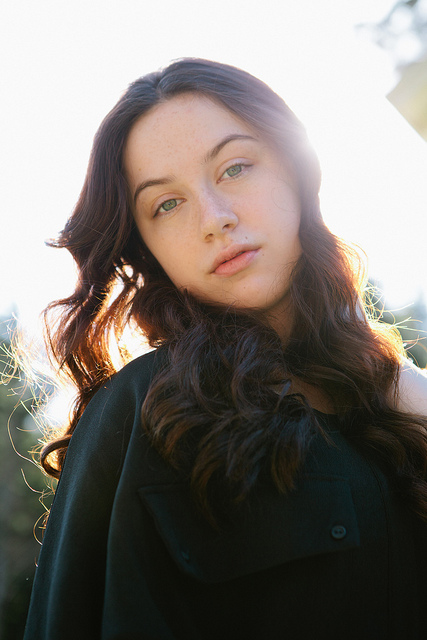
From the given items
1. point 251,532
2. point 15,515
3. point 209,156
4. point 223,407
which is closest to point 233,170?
point 209,156

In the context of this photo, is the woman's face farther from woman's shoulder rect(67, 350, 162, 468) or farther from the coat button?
the coat button

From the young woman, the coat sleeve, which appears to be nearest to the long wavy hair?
the young woman

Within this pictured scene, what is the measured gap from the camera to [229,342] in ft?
5.53

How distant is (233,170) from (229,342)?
27.2 inches

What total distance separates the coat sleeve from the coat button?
609 millimetres

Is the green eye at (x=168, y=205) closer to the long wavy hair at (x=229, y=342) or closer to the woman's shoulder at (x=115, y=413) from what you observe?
the long wavy hair at (x=229, y=342)

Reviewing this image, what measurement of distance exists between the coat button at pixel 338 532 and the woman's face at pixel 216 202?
0.87 metres

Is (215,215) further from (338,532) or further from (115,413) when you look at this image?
(338,532)

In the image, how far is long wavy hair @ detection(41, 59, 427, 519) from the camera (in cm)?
134

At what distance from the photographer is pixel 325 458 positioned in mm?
1481

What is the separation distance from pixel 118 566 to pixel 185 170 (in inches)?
53.6

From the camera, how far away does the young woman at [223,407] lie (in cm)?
125

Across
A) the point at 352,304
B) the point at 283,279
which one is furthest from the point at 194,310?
the point at 352,304

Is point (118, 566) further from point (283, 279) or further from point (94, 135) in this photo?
point (94, 135)
